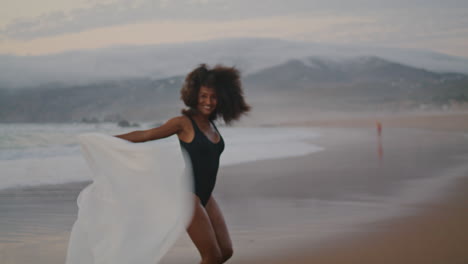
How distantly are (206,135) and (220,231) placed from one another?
0.60 m

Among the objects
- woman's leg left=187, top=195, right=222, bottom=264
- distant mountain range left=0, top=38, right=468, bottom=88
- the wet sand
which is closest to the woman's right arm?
woman's leg left=187, top=195, right=222, bottom=264

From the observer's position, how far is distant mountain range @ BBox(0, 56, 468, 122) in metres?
31.6

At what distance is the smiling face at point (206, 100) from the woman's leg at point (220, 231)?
55 cm

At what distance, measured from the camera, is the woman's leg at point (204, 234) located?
3.24m

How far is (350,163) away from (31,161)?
20.7 ft

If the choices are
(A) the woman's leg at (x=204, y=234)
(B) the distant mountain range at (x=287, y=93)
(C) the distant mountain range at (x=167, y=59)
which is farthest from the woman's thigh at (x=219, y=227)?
(B) the distant mountain range at (x=287, y=93)

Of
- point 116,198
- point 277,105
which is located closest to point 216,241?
point 116,198

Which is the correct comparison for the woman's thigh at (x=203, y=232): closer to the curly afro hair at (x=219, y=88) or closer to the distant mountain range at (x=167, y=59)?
the curly afro hair at (x=219, y=88)

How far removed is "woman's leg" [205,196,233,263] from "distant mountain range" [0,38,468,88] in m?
24.7

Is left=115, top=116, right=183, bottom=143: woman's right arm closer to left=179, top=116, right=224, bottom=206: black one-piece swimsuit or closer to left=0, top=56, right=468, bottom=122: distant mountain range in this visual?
left=179, top=116, right=224, bottom=206: black one-piece swimsuit

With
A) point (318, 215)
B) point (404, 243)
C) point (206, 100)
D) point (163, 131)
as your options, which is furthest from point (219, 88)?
point (318, 215)

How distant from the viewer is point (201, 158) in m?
3.30

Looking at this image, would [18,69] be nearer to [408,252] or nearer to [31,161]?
[31,161]

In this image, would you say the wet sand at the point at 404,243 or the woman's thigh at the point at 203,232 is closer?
the woman's thigh at the point at 203,232
